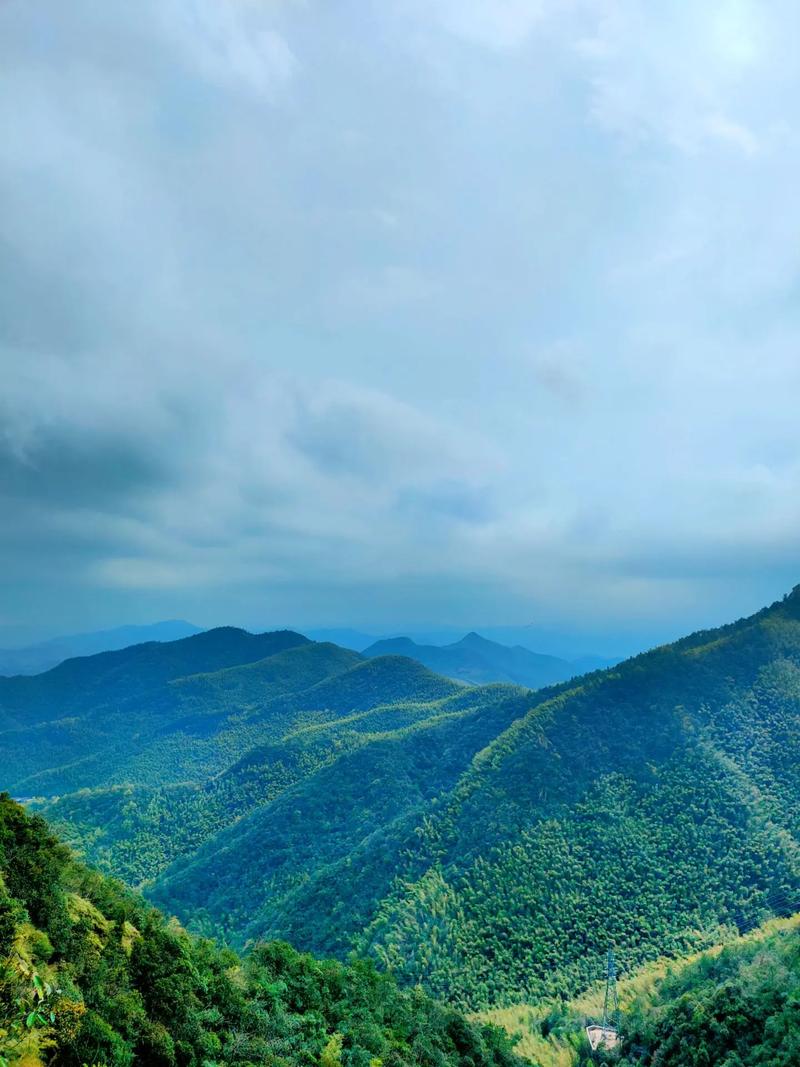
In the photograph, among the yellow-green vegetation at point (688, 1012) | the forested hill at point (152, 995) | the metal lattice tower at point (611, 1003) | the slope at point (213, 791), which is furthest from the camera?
the slope at point (213, 791)

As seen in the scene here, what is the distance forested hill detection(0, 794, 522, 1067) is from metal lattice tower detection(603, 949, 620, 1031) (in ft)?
52.2

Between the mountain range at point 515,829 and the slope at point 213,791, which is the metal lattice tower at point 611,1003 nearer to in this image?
the mountain range at point 515,829

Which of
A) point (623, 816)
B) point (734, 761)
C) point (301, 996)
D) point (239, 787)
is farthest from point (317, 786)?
point (301, 996)

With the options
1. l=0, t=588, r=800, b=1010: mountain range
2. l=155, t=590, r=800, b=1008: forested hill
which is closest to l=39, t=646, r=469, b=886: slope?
l=0, t=588, r=800, b=1010: mountain range

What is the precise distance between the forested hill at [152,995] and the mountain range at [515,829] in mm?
25637

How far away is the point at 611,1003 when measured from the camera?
47250 mm

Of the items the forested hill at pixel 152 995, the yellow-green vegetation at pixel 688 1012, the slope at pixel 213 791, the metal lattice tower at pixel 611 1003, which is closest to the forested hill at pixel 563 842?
the metal lattice tower at pixel 611 1003

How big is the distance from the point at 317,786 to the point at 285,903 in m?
29.6

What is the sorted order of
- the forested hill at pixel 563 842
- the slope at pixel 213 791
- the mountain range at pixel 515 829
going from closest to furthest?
1. the forested hill at pixel 563 842
2. the mountain range at pixel 515 829
3. the slope at pixel 213 791

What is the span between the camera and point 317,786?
4158 inches

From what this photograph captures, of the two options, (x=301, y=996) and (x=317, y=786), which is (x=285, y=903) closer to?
(x=317, y=786)

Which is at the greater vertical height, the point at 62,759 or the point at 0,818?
the point at 0,818

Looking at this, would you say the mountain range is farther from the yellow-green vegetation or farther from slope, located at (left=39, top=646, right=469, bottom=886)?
the yellow-green vegetation

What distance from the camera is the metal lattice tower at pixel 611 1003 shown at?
45.7m
